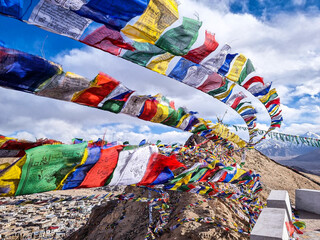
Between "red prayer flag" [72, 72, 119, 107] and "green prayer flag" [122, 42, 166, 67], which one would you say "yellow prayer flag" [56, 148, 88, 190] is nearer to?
"red prayer flag" [72, 72, 119, 107]

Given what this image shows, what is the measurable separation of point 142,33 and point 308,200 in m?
9.49

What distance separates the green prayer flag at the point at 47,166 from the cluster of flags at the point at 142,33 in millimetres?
1318

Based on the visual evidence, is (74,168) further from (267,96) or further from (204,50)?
(267,96)

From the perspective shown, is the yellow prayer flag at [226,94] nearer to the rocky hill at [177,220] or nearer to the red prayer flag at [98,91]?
the rocky hill at [177,220]

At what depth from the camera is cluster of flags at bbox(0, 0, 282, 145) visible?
106 inches

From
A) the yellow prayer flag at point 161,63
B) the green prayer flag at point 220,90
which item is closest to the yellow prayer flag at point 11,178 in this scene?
the yellow prayer flag at point 161,63

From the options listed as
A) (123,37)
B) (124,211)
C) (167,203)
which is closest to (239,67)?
(123,37)

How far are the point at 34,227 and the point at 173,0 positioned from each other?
57.4 ft

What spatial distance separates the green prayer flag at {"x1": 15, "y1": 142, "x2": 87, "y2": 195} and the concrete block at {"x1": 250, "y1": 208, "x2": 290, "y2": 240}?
3470mm

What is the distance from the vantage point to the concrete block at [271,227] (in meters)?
3.44

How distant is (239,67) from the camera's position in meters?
7.04

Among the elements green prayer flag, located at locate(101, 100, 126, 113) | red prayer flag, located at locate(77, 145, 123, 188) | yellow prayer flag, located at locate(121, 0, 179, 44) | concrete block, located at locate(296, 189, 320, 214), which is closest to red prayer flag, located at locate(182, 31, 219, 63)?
yellow prayer flag, located at locate(121, 0, 179, 44)

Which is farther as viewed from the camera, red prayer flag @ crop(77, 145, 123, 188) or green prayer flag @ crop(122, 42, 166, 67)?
green prayer flag @ crop(122, 42, 166, 67)

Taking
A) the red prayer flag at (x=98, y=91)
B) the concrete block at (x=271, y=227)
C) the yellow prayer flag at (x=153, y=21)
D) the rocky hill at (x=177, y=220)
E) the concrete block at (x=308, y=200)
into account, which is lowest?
the rocky hill at (x=177, y=220)
